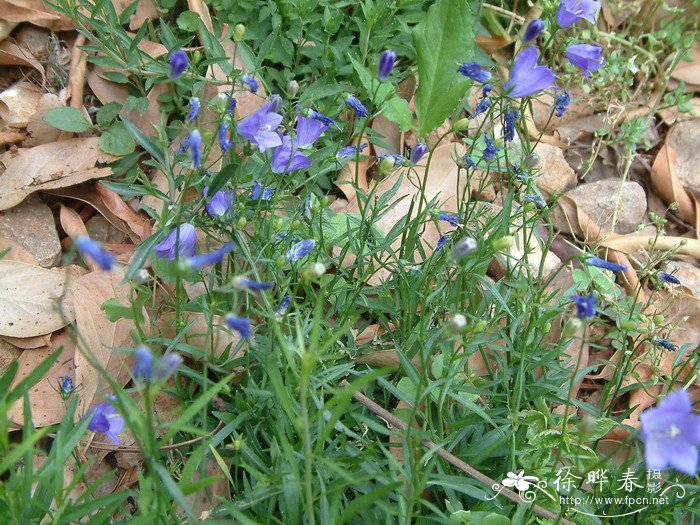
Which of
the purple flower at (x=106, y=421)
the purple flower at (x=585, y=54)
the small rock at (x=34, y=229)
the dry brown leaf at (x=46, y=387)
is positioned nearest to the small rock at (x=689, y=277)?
the purple flower at (x=585, y=54)

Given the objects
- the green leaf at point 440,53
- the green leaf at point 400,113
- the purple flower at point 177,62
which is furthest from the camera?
the green leaf at point 400,113

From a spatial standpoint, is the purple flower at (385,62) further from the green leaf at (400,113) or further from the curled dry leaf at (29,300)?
the curled dry leaf at (29,300)

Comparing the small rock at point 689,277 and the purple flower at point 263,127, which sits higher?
the purple flower at point 263,127

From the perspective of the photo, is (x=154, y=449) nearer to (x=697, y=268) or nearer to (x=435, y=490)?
(x=435, y=490)

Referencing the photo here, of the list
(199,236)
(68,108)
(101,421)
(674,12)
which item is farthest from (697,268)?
(68,108)

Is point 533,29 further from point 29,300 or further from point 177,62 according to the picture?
point 29,300

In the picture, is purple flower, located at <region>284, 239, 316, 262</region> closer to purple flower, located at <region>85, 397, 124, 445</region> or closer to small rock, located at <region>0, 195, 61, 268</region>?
purple flower, located at <region>85, 397, 124, 445</region>
